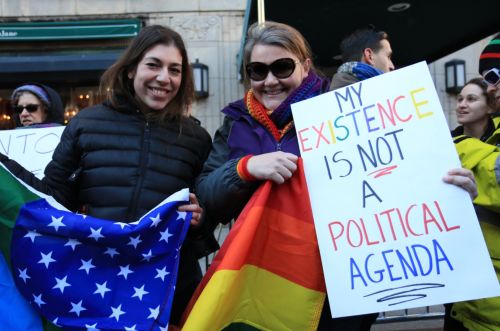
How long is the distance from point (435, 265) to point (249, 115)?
3.16 ft

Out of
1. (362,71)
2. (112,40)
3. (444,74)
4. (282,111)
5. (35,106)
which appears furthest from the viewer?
(112,40)

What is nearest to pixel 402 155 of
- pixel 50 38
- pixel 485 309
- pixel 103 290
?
pixel 485 309

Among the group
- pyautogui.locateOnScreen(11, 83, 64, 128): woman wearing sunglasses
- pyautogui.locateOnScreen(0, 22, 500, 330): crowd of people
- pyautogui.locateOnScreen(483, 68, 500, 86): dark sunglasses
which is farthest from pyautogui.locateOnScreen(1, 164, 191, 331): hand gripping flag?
pyautogui.locateOnScreen(11, 83, 64, 128): woman wearing sunglasses

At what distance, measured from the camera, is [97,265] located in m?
1.52

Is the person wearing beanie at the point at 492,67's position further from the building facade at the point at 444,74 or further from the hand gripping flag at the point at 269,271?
the building facade at the point at 444,74

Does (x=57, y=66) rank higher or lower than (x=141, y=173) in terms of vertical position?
higher

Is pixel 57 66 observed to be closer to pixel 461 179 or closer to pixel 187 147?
pixel 187 147

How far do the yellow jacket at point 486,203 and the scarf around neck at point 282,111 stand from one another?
814 mm

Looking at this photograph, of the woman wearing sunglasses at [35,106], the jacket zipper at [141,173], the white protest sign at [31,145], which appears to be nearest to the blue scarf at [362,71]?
the jacket zipper at [141,173]

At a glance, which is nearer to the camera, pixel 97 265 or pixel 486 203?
pixel 97 265

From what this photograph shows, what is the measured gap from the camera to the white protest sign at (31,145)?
264cm

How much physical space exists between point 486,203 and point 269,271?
1.06m

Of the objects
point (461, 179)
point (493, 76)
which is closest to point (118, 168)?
point (461, 179)

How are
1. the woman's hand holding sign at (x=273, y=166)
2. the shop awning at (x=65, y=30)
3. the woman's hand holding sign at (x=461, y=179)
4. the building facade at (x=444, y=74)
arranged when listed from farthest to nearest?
the shop awning at (x=65, y=30), the building facade at (x=444, y=74), the woman's hand holding sign at (x=273, y=166), the woman's hand holding sign at (x=461, y=179)
